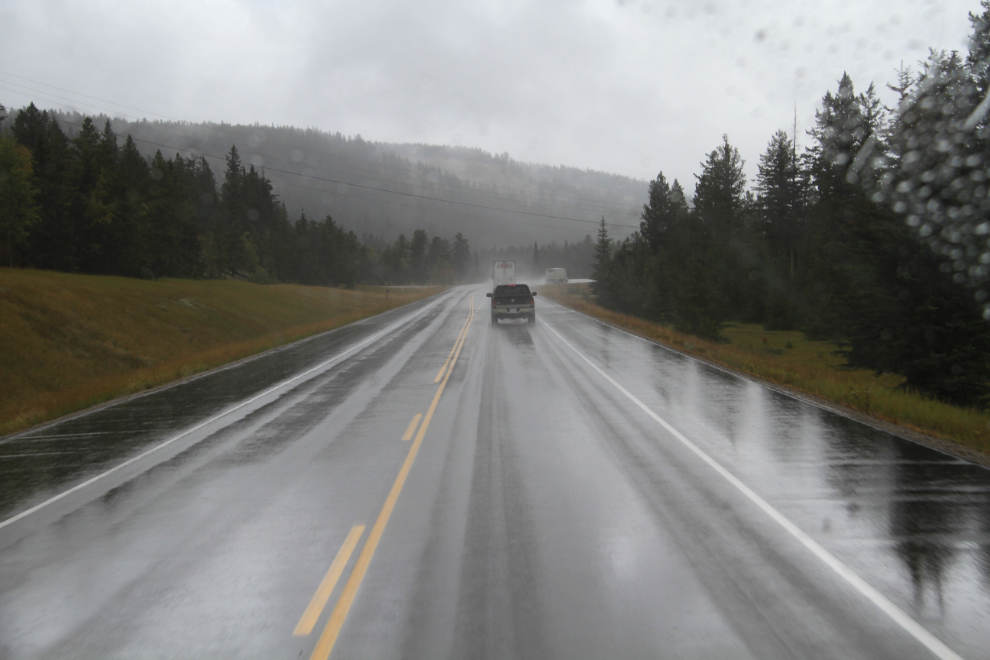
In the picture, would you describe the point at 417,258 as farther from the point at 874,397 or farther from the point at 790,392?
the point at 874,397

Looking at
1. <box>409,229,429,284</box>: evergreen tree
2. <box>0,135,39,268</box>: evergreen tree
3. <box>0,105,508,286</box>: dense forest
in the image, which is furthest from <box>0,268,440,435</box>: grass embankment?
<box>409,229,429,284</box>: evergreen tree

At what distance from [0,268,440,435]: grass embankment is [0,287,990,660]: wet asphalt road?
5.21 metres

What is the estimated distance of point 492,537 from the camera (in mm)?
5465

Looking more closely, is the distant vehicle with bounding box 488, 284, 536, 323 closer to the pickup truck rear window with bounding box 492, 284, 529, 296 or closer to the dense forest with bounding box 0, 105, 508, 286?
the pickup truck rear window with bounding box 492, 284, 529, 296

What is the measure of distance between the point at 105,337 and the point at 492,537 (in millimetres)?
28402

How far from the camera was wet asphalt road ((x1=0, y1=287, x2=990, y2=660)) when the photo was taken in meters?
3.96

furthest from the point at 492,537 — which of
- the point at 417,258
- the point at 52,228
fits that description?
the point at 417,258

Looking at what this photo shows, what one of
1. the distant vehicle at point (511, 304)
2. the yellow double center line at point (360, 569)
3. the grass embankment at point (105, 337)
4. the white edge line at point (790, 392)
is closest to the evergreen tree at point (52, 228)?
the grass embankment at point (105, 337)

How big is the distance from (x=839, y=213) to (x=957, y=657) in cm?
4820

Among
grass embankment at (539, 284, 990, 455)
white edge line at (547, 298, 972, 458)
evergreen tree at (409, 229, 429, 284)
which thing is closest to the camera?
white edge line at (547, 298, 972, 458)

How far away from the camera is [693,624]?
4.01 metres

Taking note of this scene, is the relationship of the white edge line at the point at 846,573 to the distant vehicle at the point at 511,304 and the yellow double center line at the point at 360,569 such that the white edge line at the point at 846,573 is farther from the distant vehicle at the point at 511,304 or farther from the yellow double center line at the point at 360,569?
the distant vehicle at the point at 511,304

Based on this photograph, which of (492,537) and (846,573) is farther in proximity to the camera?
(492,537)

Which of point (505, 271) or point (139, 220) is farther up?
point (139, 220)
